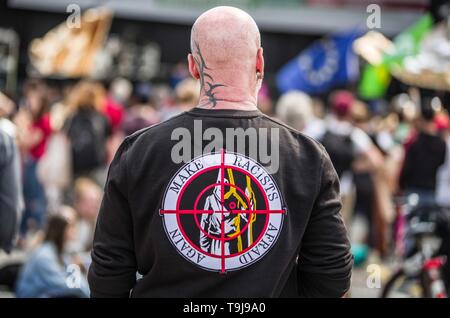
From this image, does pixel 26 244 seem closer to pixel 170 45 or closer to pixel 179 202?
pixel 179 202

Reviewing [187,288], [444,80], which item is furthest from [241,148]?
[444,80]

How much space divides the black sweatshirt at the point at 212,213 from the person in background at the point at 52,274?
8.58 feet

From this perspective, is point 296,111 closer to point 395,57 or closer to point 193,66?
point 193,66

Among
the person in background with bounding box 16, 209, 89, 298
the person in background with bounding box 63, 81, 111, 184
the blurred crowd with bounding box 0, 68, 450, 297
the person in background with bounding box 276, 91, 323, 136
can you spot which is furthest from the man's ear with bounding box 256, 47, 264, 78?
the person in background with bounding box 63, 81, 111, 184

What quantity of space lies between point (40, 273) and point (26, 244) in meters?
4.03

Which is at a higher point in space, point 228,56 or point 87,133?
point 228,56

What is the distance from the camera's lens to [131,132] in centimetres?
852

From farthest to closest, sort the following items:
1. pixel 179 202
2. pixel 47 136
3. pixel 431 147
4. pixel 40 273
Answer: pixel 47 136 → pixel 431 147 → pixel 40 273 → pixel 179 202

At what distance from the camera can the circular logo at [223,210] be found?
8.36 feet

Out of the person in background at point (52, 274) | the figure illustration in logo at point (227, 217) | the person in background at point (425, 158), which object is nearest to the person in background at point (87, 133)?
the person in background at point (52, 274)

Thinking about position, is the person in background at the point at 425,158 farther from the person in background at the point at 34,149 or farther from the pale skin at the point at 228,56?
the pale skin at the point at 228,56

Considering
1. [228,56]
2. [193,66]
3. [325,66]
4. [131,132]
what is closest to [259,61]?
[228,56]

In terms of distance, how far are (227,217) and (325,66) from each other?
37.1ft

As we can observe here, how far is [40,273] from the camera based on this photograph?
5242mm
